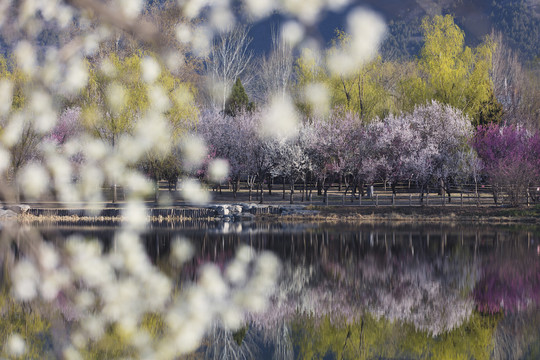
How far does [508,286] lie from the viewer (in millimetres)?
15172

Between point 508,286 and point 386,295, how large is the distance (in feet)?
10.8

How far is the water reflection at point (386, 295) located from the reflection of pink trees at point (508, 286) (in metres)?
0.03

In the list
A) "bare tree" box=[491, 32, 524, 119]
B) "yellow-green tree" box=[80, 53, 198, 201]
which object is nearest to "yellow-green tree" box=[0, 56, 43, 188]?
"yellow-green tree" box=[80, 53, 198, 201]

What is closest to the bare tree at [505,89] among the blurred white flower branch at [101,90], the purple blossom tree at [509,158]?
the purple blossom tree at [509,158]

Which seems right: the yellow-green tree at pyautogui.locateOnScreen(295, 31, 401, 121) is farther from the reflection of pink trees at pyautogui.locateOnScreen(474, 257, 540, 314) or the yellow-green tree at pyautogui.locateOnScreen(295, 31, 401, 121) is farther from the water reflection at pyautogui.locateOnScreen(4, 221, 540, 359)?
the reflection of pink trees at pyautogui.locateOnScreen(474, 257, 540, 314)

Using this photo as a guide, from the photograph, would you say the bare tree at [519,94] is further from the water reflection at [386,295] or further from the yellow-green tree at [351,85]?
the water reflection at [386,295]

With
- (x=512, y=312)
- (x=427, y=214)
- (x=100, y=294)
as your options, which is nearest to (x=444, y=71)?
(x=427, y=214)

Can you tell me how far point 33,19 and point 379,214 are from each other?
118ft

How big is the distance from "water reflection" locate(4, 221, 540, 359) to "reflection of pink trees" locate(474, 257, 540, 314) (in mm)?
26

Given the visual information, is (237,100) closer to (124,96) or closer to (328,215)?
(328,215)

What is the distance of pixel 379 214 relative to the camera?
36.9 metres

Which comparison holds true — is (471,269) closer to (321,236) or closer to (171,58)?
(321,236)

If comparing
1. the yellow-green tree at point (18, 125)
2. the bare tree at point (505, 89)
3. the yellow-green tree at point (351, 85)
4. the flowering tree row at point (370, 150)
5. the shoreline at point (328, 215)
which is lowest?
the shoreline at point (328, 215)

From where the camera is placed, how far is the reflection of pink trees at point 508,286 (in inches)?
519
